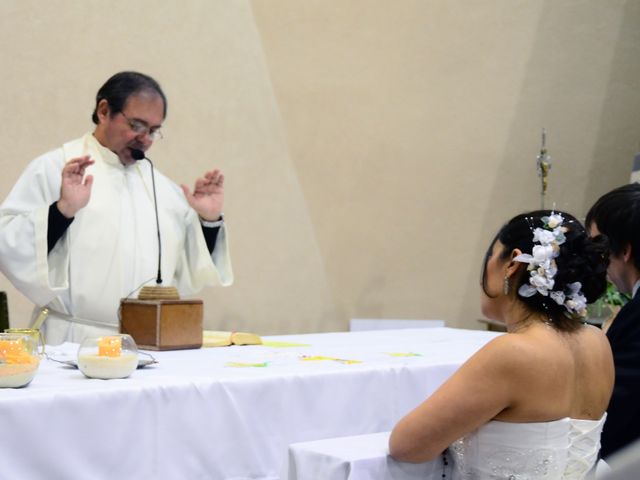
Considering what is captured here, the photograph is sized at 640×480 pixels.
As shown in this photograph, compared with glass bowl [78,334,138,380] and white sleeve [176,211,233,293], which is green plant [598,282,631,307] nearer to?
white sleeve [176,211,233,293]

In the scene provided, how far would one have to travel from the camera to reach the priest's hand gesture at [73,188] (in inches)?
135

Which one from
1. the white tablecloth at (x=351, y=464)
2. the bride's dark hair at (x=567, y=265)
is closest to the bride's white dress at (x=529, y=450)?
the white tablecloth at (x=351, y=464)

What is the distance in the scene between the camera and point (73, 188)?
3453 mm

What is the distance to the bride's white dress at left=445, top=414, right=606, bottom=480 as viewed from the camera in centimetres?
200

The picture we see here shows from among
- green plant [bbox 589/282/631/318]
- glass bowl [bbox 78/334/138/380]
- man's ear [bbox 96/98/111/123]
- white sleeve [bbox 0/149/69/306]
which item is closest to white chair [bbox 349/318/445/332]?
green plant [bbox 589/282/631/318]

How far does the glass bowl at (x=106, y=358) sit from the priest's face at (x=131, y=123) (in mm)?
1773

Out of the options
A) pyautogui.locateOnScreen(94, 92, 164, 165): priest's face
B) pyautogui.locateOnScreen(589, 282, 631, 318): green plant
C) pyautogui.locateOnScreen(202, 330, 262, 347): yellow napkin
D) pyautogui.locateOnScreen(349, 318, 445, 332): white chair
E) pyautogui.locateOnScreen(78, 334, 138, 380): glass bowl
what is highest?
pyautogui.locateOnScreen(94, 92, 164, 165): priest's face

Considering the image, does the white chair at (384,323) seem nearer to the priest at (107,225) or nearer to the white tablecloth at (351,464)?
the priest at (107,225)

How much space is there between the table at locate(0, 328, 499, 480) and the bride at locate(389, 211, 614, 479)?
0.43 m

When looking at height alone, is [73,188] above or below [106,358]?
above

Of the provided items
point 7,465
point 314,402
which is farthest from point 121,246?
point 7,465

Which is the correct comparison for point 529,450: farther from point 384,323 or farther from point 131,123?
point 384,323

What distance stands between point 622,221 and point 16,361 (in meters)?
1.79

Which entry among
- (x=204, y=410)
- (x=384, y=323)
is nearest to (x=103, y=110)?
(x=204, y=410)
